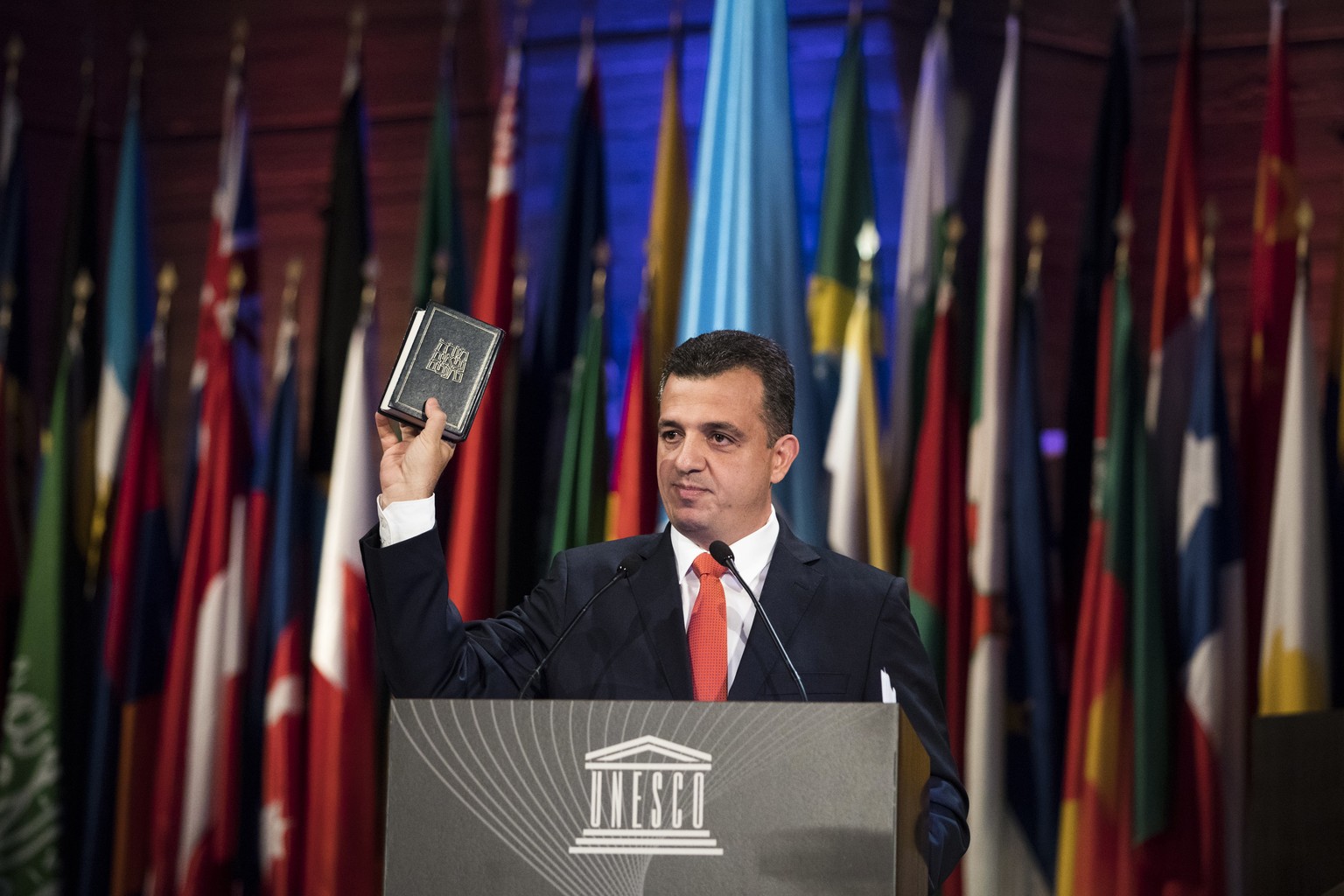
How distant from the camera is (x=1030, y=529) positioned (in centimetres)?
396

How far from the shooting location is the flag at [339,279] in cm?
442

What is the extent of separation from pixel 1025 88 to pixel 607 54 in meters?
1.34

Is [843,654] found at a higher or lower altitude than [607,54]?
lower

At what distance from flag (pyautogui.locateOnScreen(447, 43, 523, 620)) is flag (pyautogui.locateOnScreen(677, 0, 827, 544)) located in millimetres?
564

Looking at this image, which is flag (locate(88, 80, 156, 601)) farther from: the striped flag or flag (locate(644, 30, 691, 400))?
flag (locate(644, 30, 691, 400))

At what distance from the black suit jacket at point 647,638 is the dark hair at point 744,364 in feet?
0.59

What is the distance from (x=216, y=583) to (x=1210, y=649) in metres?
2.74

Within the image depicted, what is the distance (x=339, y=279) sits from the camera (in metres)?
4.46

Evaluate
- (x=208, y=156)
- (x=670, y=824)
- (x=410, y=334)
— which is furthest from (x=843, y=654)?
(x=208, y=156)

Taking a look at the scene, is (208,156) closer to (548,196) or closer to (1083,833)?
(548,196)

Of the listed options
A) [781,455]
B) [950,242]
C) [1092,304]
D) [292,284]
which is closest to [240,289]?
[292,284]

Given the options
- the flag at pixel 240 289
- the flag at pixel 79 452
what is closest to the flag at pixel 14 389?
the flag at pixel 79 452

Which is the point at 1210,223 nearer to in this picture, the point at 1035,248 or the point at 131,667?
the point at 1035,248

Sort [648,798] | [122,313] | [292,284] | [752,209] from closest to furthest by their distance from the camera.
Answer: [648,798] < [752,209] < [122,313] < [292,284]
